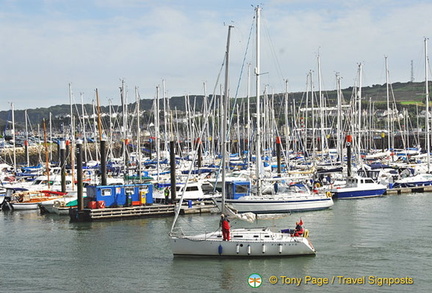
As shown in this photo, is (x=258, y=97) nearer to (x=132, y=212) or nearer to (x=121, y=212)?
(x=132, y=212)

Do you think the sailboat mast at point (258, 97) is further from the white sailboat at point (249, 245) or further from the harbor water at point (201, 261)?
the white sailboat at point (249, 245)

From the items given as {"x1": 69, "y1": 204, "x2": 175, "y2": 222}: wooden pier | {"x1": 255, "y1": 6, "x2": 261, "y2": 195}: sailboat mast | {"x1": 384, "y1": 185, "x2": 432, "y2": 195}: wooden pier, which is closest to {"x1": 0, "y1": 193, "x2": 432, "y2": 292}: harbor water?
{"x1": 69, "y1": 204, "x2": 175, "y2": 222}: wooden pier

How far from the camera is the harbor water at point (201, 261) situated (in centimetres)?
2698

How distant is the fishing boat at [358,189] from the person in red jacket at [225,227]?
29885mm

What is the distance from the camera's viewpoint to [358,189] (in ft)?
193

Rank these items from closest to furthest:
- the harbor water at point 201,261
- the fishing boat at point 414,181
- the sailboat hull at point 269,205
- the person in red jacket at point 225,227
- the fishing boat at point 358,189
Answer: the harbor water at point 201,261, the person in red jacket at point 225,227, the sailboat hull at point 269,205, the fishing boat at point 358,189, the fishing boat at point 414,181

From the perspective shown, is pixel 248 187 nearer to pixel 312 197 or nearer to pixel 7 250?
pixel 312 197

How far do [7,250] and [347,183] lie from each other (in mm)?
32584

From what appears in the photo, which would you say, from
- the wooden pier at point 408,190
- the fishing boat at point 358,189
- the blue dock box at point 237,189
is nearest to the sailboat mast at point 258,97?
the blue dock box at point 237,189

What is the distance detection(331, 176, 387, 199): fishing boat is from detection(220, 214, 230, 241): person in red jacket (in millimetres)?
29885

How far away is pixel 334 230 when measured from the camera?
4003 centimetres

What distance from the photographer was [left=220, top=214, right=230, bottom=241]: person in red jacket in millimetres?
29516

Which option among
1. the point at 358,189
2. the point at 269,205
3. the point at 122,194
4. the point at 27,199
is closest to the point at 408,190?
the point at 358,189

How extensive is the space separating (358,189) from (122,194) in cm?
2153
